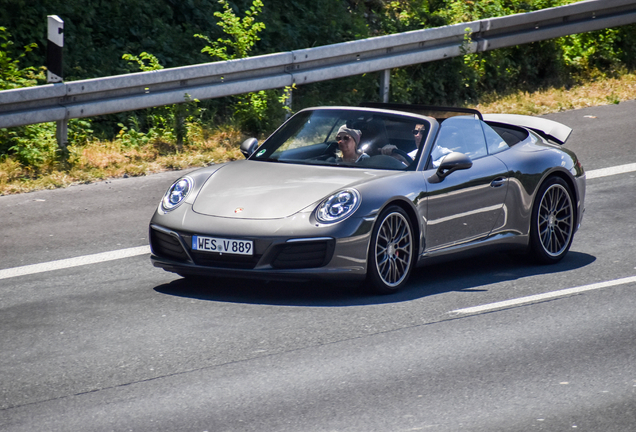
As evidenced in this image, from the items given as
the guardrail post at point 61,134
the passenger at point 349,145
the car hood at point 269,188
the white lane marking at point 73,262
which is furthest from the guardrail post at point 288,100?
the car hood at point 269,188

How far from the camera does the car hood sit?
281 inches

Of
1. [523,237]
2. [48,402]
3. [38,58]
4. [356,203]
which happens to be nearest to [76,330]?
[48,402]

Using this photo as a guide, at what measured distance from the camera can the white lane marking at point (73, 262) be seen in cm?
794

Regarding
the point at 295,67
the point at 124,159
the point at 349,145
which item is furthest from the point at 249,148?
the point at 295,67

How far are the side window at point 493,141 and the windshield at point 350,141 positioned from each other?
652 mm

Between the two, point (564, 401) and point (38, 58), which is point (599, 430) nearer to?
point (564, 401)

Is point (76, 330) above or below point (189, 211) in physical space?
below

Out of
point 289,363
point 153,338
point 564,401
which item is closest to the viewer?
point 564,401

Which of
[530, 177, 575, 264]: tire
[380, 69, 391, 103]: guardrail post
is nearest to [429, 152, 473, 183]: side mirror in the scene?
[530, 177, 575, 264]: tire

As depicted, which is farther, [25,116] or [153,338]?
[25,116]

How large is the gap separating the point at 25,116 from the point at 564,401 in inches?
288

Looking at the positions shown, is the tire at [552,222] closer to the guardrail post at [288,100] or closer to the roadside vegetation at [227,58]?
the roadside vegetation at [227,58]

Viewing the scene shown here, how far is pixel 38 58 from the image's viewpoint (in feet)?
45.3

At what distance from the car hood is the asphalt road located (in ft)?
2.03
